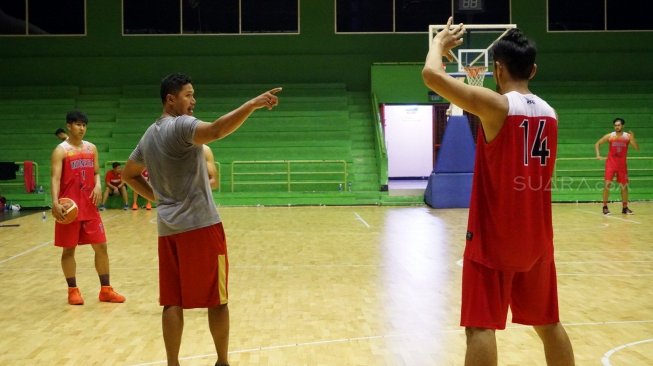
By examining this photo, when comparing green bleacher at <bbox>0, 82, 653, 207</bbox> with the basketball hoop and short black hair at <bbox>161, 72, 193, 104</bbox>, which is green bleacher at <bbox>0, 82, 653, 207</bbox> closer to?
the basketball hoop

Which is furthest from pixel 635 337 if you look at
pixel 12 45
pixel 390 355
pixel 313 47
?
pixel 12 45

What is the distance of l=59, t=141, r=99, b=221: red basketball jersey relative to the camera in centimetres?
670

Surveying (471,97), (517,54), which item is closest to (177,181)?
(471,97)

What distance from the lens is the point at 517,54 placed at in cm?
307

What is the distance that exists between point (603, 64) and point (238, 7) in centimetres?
1189

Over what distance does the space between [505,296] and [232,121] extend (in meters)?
1.55

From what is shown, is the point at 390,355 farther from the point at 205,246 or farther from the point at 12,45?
the point at 12,45

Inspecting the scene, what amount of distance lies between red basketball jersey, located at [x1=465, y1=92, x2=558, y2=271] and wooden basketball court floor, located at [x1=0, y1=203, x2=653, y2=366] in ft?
5.58

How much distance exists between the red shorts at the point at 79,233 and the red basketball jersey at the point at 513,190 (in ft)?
15.0

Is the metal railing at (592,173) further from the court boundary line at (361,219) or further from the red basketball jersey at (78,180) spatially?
the red basketball jersey at (78,180)

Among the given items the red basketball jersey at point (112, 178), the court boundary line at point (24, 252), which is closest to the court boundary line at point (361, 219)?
the court boundary line at point (24, 252)

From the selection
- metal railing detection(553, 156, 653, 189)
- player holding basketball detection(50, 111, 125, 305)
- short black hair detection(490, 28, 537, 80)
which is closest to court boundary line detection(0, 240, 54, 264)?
player holding basketball detection(50, 111, 125, 305)

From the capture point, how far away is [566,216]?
14.8 meters

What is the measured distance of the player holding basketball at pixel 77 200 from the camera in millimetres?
6570
